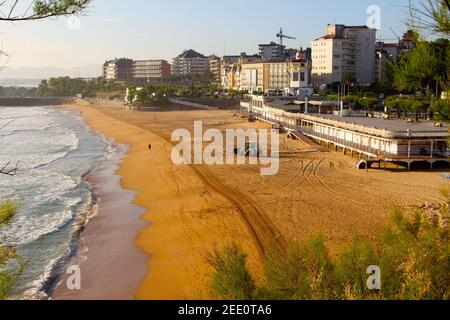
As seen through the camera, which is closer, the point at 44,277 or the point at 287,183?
the point at 44,277

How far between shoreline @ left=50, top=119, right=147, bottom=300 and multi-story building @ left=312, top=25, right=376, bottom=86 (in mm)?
76085

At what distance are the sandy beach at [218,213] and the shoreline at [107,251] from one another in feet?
0.13

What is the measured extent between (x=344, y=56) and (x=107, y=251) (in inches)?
3406

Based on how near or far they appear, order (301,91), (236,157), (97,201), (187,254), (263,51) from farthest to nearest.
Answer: (263,51) → (301,91) → (236,157) → (97,201) → (187,254)

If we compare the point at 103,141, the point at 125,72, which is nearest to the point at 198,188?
the point at 103,141

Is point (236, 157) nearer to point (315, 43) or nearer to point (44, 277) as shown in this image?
point (44, 277)

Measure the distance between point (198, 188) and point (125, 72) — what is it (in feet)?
542

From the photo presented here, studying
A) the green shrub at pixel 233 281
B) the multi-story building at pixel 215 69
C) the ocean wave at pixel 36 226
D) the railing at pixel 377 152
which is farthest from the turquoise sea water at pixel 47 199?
the multi-story building at pixel 215 69

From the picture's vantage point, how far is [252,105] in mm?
67562

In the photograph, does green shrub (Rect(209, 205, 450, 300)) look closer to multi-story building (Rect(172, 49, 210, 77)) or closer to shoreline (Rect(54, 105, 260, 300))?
shoreline (Rect(54, 105, 260, 300))

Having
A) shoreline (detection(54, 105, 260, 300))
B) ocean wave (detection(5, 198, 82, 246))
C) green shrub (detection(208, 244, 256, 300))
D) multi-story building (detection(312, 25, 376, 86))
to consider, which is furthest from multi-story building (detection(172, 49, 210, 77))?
green shrub (detection(208, 244, 256, 300))

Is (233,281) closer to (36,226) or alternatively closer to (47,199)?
(36,226)

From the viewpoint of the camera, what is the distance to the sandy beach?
1509 cm

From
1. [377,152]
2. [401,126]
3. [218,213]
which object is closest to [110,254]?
[218,213]
